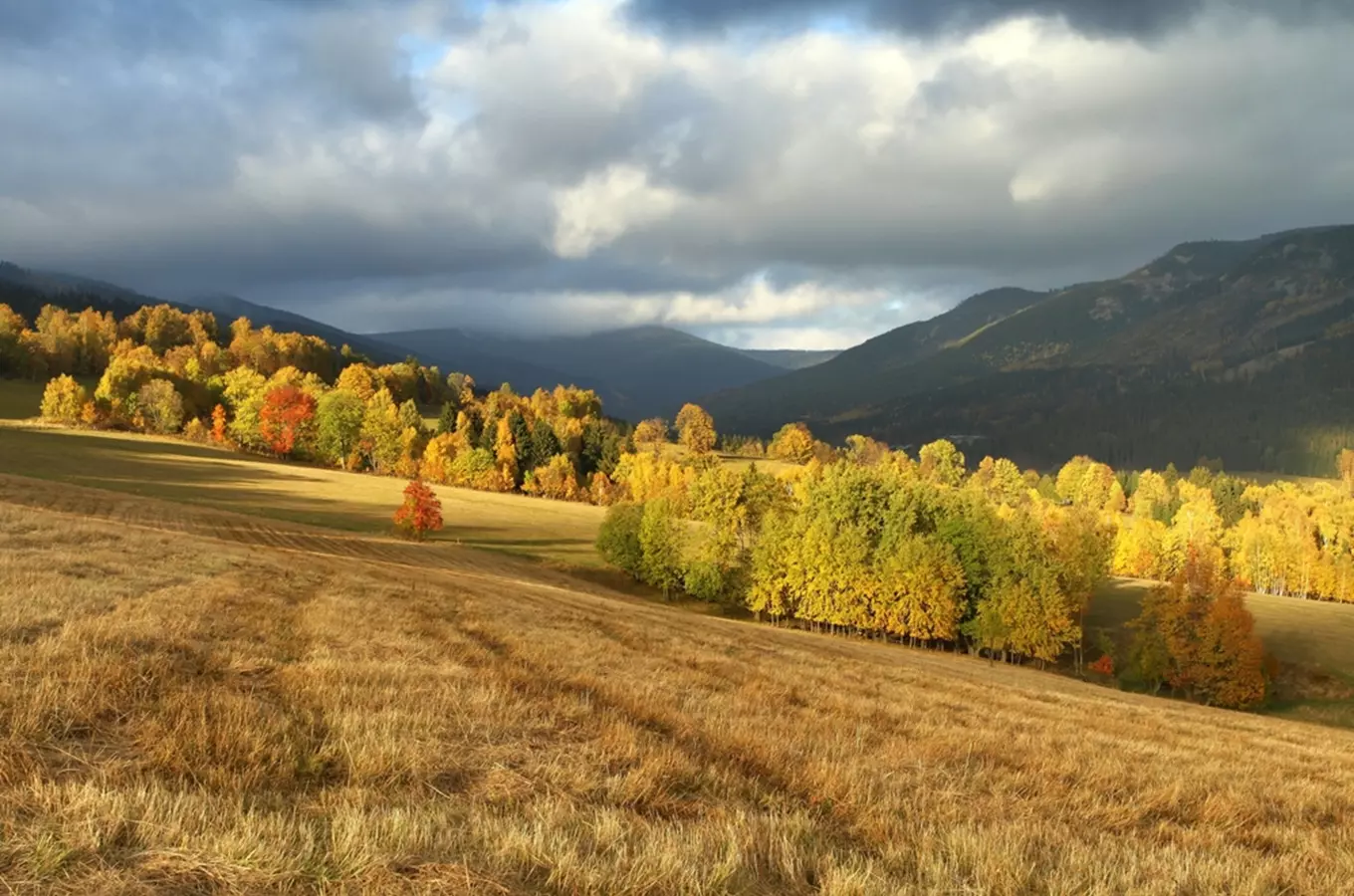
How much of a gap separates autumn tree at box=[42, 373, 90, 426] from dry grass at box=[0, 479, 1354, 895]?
131m

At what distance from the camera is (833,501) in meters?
76.5

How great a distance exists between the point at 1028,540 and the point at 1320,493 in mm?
133253

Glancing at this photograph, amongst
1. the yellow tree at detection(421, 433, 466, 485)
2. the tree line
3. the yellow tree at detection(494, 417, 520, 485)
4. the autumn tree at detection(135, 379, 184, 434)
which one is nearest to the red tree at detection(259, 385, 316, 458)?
the autumn tree at detection(135, 379, 184, 434)

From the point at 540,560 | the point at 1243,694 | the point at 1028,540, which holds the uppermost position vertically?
the point at 1028,540

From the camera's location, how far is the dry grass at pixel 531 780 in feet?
15.9

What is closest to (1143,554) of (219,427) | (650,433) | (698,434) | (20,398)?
(698,434)

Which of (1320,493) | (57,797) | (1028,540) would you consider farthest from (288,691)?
(1320,493)

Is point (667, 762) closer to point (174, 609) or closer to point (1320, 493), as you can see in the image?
point (174, 609)

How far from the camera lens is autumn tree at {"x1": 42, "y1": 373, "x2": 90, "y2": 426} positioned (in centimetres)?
11744

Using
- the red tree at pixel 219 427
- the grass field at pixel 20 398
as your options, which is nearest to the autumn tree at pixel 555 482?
the red tree at pixel 219 427

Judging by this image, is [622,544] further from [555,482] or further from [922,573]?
[555,482]

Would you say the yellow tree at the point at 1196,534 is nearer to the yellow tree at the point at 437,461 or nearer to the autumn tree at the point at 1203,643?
the autumn tree at the point at 1203,643

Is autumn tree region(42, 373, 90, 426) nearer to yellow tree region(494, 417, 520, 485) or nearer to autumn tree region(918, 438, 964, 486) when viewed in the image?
yellow tree region(494, 417, 520, 485)

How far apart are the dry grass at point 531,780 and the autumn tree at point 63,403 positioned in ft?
431
